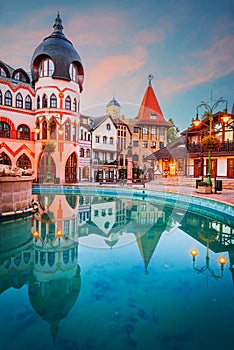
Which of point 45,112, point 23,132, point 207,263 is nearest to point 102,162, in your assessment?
→ point 45,112

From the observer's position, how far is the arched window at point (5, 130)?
24798mm

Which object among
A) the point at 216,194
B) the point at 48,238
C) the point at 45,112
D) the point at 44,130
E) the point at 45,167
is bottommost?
the point at 48,238

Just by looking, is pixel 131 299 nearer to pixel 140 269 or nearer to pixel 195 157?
pixel 140 269

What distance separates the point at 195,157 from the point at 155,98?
80.2 feet

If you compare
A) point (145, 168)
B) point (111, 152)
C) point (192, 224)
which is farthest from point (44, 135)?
point (192, 224)

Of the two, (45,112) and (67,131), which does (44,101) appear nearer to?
(45,112)

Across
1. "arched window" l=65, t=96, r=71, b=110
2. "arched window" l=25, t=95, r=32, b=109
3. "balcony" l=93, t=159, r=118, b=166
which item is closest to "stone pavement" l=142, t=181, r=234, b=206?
"balcony" l=93, t=159, r=118, b=166

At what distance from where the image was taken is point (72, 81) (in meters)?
25.6

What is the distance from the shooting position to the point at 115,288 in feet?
14.6

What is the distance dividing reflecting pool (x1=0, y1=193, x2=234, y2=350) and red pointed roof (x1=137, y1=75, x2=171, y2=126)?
3453 cm

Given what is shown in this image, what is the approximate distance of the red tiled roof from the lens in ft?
136

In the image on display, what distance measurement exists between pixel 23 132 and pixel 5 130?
68.8 inches

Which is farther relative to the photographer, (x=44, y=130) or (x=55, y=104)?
(x=44, y=130)

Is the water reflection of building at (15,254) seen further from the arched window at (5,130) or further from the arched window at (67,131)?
the arched window at (5,130)
